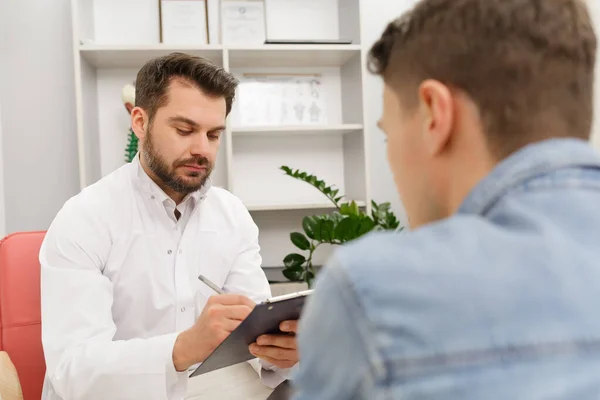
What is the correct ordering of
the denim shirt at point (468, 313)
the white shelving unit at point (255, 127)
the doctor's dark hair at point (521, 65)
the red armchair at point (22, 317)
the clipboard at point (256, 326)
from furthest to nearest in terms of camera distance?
the white shelving unit at point (255, 127)
the red armchair at point (22, 317)
the clipboard at point (256, 326)
the doctor's dark hair at point (521, 65)
the denim shirt at point (468, 313)

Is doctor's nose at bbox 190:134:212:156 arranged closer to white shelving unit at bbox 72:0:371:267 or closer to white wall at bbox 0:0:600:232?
white shelving unit at bbox 72:0:371:267

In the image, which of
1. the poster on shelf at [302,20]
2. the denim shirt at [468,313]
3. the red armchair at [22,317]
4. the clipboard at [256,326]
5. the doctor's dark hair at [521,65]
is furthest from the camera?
the poster on shelf at [302,20]

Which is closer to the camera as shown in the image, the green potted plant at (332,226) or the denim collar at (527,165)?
the denim collar at (527,165)

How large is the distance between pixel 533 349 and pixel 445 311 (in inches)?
2.5

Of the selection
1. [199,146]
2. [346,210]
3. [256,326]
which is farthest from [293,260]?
[256,326]

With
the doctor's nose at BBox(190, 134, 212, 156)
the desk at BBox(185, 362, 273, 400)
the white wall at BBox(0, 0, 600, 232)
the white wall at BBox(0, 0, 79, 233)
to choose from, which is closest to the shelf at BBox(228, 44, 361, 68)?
the white wall at BBox(0, 0, 600, 232)

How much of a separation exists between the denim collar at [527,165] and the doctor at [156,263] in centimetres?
65

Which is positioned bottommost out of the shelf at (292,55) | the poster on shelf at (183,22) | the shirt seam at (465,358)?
the shirt seam at (465,358)

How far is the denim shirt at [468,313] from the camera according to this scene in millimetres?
358

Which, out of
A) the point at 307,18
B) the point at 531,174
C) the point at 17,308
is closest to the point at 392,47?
the point at 531,174

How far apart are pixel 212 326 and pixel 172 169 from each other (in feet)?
1.91

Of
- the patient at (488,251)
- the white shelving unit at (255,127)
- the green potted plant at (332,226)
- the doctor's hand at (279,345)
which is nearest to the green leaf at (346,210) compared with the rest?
the green potted plant at (332,226)

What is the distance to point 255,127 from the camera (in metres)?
2.40

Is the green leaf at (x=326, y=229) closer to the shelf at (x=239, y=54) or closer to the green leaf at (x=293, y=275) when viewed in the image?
the green leaf at (x=293, y=275)
